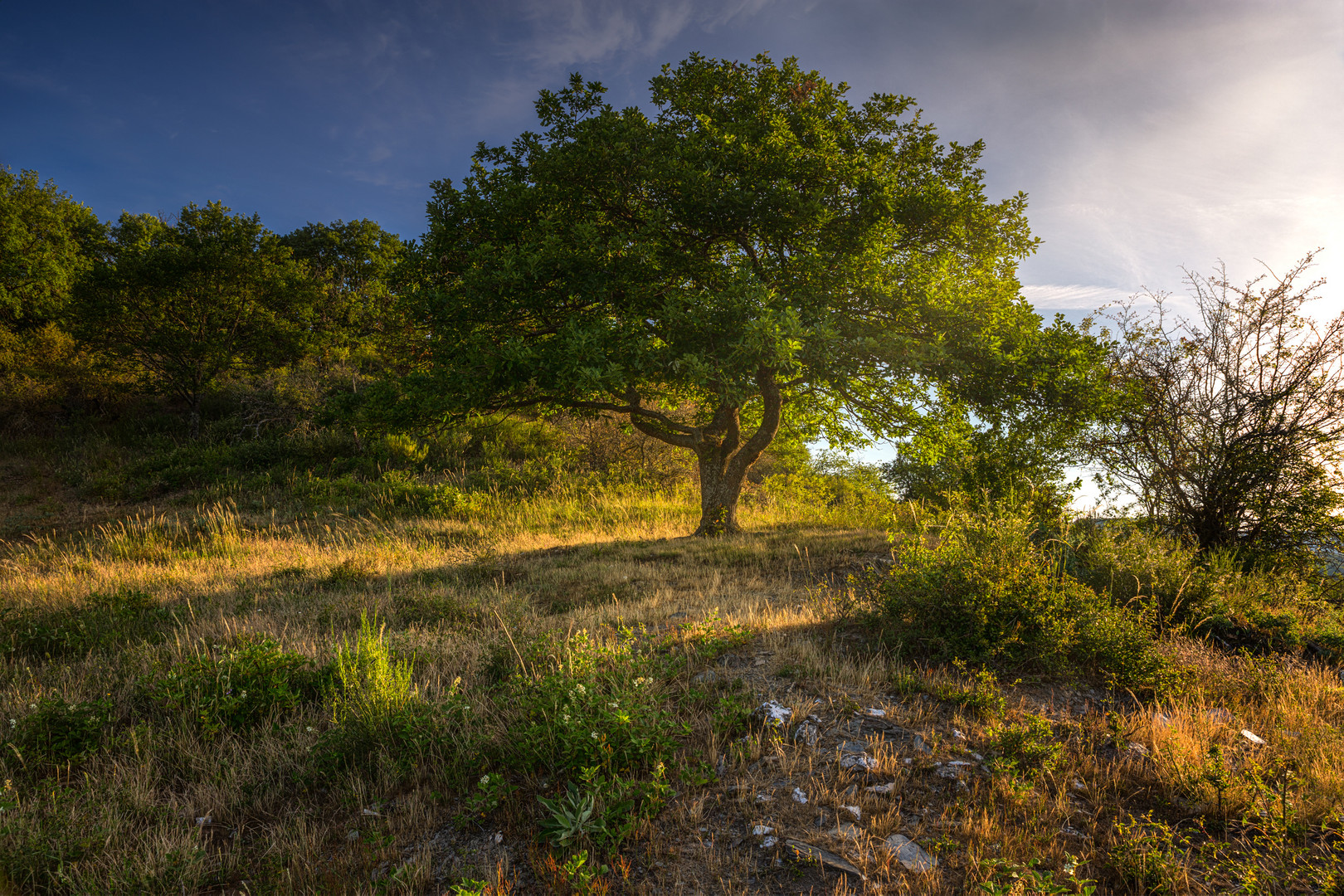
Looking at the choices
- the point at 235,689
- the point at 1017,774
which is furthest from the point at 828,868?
the point at 235,689

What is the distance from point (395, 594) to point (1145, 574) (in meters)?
9.04

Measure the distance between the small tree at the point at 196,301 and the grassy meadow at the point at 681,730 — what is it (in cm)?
1911

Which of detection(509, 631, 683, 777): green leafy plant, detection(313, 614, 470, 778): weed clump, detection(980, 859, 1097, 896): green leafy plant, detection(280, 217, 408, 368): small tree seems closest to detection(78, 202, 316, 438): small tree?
detection(280, 217, 408, 368): small tree

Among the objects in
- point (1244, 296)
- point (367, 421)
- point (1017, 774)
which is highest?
point (1244, 296)

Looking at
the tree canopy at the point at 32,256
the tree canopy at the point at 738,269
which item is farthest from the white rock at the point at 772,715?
the tree canopy at the point at 32,256

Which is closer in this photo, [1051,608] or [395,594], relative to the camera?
[1051,608]

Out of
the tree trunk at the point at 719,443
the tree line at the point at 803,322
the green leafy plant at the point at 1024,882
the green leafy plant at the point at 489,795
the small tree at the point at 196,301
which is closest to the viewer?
the green leafy plant at the point at 1024,882

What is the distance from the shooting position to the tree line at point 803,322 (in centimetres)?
941

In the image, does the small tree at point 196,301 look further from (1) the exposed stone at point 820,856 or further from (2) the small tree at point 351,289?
(1) the exposed stone at point 820,856

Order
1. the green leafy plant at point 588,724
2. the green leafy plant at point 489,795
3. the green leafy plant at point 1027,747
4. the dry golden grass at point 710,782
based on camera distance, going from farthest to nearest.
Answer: the green leafy plant at point 1027,747 < the green leafy plant at point 588,724 < the green leafy plant at point 489,795 < the dry golden grass at point 710,782

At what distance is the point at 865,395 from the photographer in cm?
1137

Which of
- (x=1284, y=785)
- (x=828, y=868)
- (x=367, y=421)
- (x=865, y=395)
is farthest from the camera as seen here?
(x=367, y=421)

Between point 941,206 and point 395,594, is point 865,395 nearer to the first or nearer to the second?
point 941,206

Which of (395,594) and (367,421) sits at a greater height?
(367,421)
